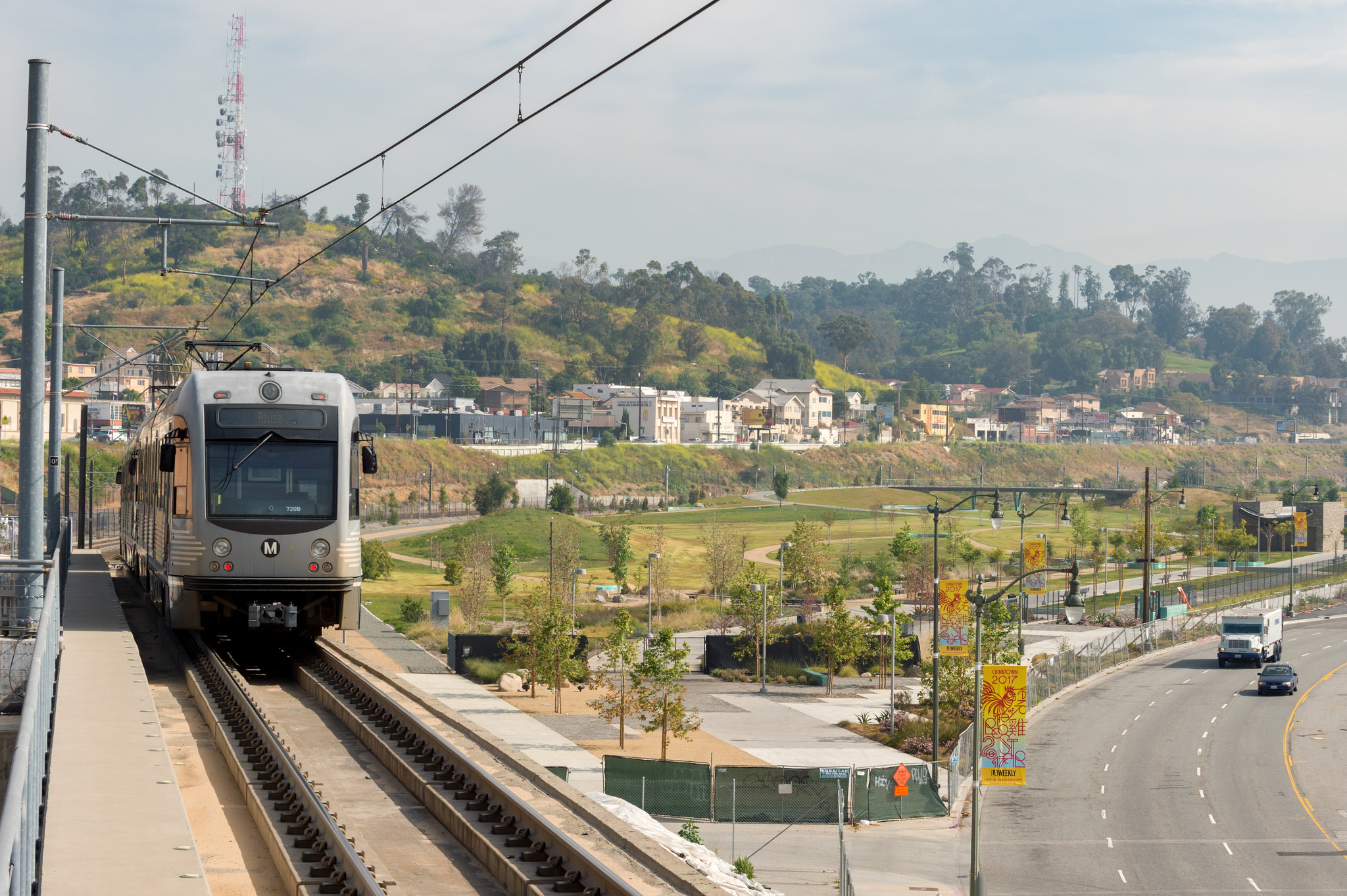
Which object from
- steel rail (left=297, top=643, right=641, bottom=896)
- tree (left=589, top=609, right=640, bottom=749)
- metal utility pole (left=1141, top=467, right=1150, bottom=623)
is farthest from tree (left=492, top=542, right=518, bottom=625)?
steel rail (left=297, top=643, right=641, bottom=896)

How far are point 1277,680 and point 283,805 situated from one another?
52973mm

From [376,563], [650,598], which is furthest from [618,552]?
[650,598]

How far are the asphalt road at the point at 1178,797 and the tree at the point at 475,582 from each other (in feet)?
93.2

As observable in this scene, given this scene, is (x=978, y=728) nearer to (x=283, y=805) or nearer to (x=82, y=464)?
(x=283, y=805)

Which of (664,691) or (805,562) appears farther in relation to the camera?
(805,562)

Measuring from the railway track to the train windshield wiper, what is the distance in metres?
2.96

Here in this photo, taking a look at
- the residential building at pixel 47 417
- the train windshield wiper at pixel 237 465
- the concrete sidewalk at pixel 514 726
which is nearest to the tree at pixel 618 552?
the concrete sidewalk at pixel 514 726

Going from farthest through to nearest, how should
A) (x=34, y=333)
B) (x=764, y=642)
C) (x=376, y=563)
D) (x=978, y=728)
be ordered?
(x=376, y=563) < (x=764, y=642) < (x=978, y=728) < (x=34, y=333)

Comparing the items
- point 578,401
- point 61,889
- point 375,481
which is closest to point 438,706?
point 61,889

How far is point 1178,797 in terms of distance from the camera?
38.9 metres

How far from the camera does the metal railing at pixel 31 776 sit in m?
6.13

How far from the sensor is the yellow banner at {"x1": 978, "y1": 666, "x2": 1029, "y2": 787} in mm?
30188

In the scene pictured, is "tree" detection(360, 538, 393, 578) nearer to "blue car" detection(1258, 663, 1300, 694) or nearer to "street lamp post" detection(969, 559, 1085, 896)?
"blue car" detection(1258, 663, 1300, 694)

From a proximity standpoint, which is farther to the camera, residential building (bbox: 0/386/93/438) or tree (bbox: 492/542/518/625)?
residential building (bbox: 0/386/93/438)
